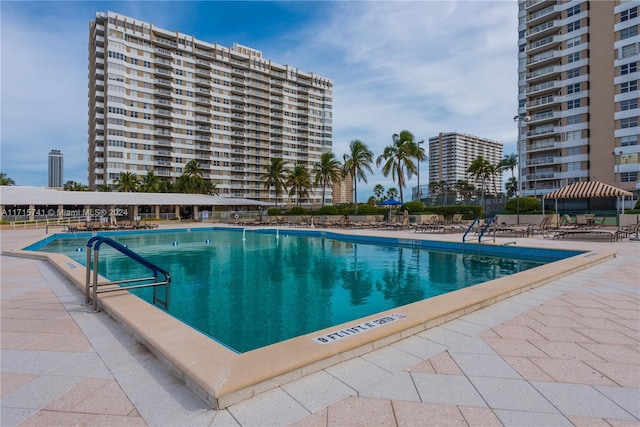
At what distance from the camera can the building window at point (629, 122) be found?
130ft

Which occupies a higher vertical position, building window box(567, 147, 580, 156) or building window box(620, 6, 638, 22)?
building window box(620, 6, 638, 22)

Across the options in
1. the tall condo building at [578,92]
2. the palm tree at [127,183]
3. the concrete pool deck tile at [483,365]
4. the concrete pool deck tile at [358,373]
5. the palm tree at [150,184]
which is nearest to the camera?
the concrete pool deck tile at [358,373]

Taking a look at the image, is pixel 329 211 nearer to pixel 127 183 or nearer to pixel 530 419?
pixel 530 419

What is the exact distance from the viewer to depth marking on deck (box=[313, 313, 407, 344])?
3273 mm

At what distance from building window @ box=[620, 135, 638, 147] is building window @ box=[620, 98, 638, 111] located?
3.36m

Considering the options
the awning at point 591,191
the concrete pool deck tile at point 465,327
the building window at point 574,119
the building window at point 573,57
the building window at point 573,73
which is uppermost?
the building window at point 573,57

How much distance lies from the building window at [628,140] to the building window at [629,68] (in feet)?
25.2

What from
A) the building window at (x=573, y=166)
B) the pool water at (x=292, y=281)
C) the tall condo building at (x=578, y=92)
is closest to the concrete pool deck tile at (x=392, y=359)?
the pool water at (x=292, y=281)

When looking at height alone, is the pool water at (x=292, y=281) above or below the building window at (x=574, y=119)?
below

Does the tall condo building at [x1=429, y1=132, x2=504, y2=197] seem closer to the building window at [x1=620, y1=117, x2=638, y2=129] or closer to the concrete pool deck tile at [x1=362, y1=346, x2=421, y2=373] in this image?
the building window at [x1=620, y1=117, x2=638, y2=129]

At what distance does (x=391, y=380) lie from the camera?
2.68 metres

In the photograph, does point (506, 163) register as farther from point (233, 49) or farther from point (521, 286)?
point (521, 286)

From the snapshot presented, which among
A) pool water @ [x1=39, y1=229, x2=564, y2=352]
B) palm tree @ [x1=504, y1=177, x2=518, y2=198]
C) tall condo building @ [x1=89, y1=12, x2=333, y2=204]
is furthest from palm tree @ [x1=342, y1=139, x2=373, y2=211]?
palm tree @ [x1=504, y1=177, x2=518, y2=198]

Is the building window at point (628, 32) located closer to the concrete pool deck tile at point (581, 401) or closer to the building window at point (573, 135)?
the building window at point (573, 135)
